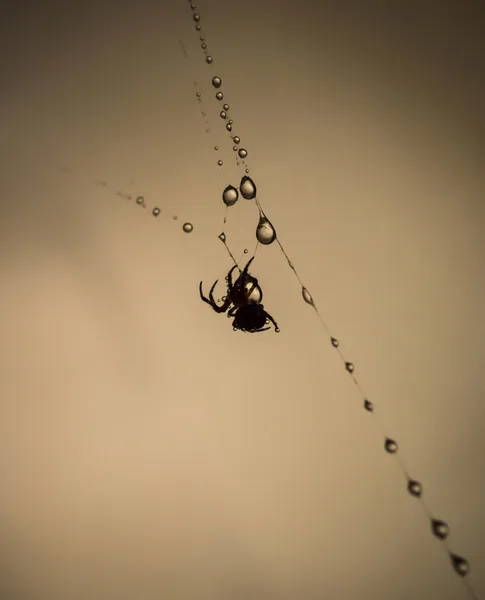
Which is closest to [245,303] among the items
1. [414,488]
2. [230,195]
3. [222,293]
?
[222,293]

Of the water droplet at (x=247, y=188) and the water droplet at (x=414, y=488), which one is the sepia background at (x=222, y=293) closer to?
the water droplet at (x=247, y=188)

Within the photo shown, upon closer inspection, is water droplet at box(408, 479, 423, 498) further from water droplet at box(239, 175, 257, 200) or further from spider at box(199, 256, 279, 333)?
water droplet at box(239, 175, 257, 200)

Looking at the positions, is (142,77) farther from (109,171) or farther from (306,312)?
(306,312)

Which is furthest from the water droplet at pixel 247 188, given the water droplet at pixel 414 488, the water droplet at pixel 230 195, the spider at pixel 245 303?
the water droplet at pixel 414 488

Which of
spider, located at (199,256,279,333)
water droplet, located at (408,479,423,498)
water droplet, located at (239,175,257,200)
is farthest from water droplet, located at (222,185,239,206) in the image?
water droplet, located at (408,479,423,498)

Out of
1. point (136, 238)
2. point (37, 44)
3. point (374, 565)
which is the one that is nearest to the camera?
point (37, 44)

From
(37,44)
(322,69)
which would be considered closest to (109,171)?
(37,44)

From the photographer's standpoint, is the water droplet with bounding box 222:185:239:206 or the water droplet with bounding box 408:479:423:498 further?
the water droplet with bounding box 222:185:239:206
